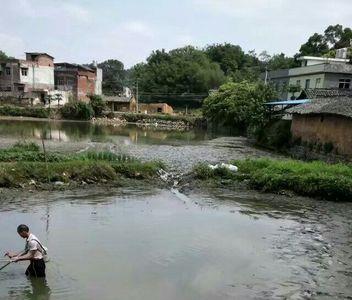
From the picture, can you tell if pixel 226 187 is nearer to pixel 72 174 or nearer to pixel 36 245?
pixel 72 174

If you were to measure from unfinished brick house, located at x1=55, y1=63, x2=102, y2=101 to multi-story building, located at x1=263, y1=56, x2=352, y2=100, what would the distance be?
114 feet

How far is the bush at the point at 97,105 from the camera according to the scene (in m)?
74.7

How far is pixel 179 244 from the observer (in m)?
12.1

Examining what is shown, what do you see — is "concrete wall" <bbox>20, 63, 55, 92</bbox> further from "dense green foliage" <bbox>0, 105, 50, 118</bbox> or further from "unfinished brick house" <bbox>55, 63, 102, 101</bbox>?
"dense green foliage" <bbox>0, 105, 50, 118</bbox>

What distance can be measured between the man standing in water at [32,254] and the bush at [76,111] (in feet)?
204

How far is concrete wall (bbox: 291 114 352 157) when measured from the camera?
26.3 m

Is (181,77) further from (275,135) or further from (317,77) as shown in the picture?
(275,135)

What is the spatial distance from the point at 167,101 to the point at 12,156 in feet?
246

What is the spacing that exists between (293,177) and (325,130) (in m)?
11.9

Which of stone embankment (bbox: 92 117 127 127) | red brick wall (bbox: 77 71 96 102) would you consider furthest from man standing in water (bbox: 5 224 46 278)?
red brick wall (bbox: 77 71 96 102)

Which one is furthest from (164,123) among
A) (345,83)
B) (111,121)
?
(345,83)

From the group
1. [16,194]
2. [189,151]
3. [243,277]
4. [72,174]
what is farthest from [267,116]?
[243,277]

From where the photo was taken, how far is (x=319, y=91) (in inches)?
1610

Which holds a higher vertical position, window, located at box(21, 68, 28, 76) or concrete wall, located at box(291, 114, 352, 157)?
window, located at box(21, 68, 28, 76)
